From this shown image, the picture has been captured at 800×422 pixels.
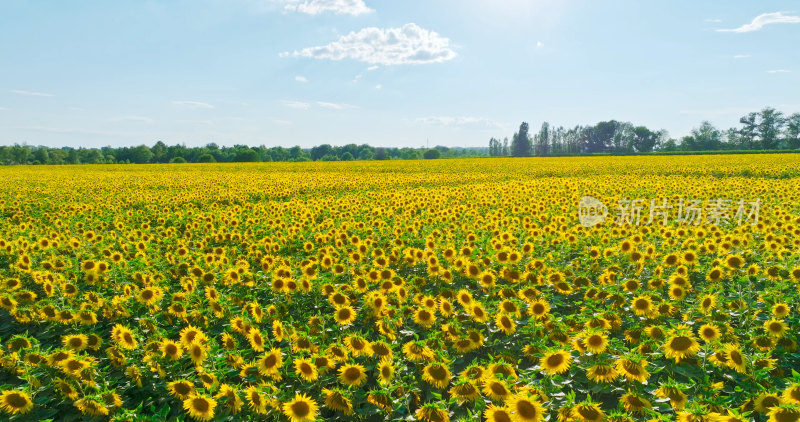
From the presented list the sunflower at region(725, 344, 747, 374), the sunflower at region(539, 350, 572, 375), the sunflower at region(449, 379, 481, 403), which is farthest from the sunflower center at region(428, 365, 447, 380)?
the sunflower at region(725, 344, 747, 374)

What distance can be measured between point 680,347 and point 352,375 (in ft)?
8.77

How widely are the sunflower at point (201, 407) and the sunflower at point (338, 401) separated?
2.54 ft

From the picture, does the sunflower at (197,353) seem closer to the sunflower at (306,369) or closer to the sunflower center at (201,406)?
the sunflower center at (201,406)

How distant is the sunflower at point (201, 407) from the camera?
2871 mm

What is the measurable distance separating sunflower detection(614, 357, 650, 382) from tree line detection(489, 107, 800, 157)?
122 m

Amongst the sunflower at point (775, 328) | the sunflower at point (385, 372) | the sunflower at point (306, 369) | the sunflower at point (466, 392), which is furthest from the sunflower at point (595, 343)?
the sunflower at point (306, 369)

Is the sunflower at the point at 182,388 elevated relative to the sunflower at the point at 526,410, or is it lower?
lower

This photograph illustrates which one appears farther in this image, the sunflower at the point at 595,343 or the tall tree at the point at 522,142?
the tall tree at the point at 522,142

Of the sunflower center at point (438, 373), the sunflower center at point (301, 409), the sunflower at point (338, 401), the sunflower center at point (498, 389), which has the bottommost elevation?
the sunflower at point (338, 401)

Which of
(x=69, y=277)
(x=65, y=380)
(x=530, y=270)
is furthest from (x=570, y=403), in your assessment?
(x=69, y=277)

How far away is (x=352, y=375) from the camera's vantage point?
3271mm

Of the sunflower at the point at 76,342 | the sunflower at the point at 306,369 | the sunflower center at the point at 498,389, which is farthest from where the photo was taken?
the sunflower at the point at 76,342

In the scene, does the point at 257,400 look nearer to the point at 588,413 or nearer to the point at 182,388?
the point at 182,388

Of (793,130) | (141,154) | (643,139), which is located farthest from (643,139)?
(141,154)
